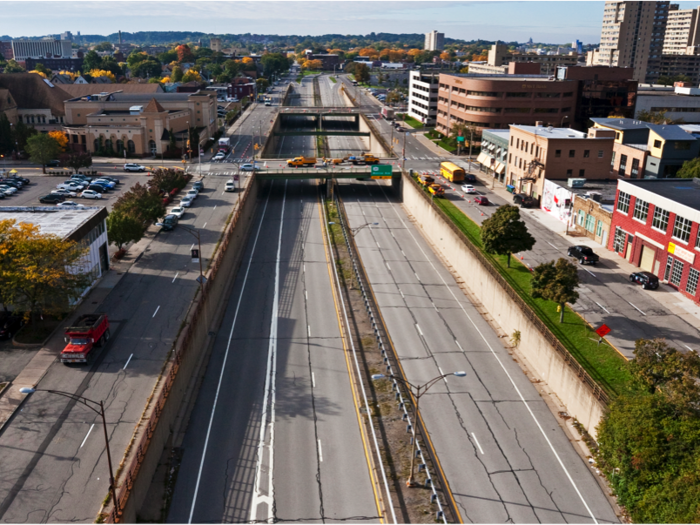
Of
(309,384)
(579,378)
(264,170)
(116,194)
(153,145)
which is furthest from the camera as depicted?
(153,145)

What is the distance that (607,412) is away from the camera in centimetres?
3375

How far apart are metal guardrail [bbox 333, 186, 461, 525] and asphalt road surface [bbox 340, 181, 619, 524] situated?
1.91 feet

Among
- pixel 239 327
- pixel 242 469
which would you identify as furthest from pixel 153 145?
pixel 242 469

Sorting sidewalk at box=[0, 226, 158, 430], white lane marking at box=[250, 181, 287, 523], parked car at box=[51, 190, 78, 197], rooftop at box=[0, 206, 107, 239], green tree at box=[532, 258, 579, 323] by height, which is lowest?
white lane marking at box=[250, 181, 287, 523]

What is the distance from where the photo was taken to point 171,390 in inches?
1471

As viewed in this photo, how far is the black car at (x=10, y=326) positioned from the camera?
153 ft

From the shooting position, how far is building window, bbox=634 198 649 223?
59344mm

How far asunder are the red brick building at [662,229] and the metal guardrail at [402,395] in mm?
26919

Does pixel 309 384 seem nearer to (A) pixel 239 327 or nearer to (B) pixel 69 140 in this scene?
(A) pixel 239 327

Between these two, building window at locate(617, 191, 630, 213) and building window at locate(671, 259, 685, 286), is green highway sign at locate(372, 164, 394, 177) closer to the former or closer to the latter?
building window at locate(617, 191, 630, 213)

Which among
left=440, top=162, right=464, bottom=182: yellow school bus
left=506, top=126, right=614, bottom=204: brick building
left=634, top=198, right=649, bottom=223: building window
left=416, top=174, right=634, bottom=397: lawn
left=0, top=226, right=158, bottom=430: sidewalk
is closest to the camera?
left=0, top=226, right=158, bottom=430: sidewalk

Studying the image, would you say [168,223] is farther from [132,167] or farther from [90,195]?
[132,167]

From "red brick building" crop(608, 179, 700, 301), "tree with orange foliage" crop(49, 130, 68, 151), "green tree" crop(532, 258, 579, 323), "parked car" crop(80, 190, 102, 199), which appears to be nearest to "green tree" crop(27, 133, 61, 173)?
"tree with orange foliage" crop(49, 130, 68, 151)

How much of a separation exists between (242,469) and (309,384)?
1007 cm
